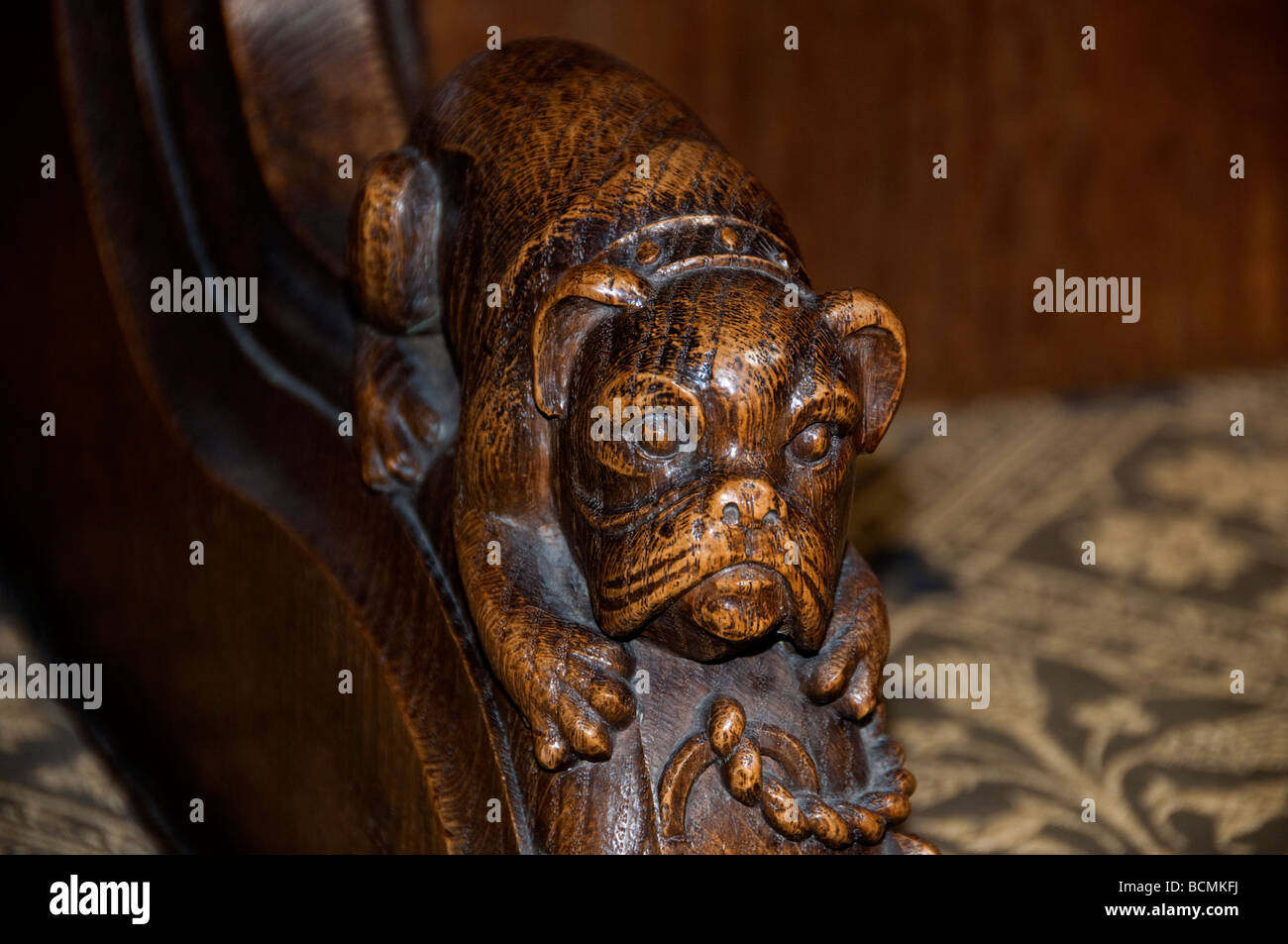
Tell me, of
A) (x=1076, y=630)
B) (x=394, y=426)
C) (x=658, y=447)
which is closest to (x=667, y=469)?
(x=658, y=447)

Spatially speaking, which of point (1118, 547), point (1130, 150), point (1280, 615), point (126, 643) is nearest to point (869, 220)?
point (1130, 150)

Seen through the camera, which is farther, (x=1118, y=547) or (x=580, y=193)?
(x=1118, y=547)

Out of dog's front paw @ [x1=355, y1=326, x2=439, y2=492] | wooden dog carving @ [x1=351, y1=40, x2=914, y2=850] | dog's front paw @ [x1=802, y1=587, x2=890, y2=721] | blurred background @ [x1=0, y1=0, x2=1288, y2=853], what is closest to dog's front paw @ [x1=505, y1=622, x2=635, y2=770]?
wooden dog carving @ [x1=351, y1=40, x2=914, y2=850]

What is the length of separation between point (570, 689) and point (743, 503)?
14 cm

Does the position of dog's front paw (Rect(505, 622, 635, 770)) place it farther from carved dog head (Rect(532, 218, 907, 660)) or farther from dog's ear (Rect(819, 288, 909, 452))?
dog's ear (Rect(819, 288, 909, 452))

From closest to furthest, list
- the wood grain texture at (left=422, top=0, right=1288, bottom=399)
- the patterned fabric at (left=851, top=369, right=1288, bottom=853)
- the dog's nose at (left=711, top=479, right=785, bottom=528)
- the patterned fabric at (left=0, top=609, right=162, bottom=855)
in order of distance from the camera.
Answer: the dog's nose at (left=711, top=479, right=785, bottom=528) < the patterned fabric at (left=0, top=609, right=162, bottom=855) < the patterned fabric at (left=851, top=369, right=1288, bottom=853) < the wood grain texture at (left=422, top=0, right=1288, bottom=399)

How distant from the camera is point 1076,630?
1.64 meters

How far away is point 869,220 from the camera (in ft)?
7.39

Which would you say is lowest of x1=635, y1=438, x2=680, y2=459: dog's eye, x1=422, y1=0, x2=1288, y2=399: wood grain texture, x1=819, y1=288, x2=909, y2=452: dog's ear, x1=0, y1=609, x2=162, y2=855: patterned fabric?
x1=0, y1=609, x2=162, y2=855: patterned fabric

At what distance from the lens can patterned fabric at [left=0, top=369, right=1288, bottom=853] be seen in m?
1.30

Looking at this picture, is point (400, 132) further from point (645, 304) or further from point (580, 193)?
point (645, 304)

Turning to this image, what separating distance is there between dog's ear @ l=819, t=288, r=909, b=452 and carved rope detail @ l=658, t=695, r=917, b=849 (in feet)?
0.53

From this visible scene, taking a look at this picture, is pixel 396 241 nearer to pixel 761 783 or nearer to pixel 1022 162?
pixel 761 783

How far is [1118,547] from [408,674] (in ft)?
3.67
